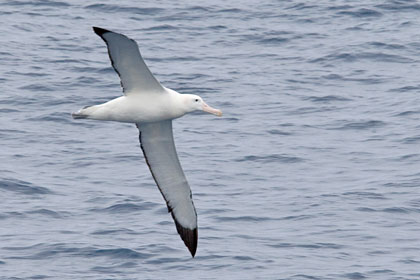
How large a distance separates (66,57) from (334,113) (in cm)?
703

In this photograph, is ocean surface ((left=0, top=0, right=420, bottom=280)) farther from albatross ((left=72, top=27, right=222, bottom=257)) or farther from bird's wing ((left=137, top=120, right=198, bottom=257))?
albatross ((left=72, top=27, right=222, bottom=257))

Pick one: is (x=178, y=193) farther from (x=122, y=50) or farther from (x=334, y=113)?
(x=334, y=113)

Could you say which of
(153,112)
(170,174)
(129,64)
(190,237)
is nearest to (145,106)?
(153,112)

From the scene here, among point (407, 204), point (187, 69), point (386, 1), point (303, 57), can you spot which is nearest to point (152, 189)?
point (407, 204)

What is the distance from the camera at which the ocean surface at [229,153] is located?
17469mm

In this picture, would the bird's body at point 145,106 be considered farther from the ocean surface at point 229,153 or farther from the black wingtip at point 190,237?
the ocean surface at point 229,153

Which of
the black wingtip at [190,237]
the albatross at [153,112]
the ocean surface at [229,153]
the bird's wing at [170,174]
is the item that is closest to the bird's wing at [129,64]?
the albatross at [153,112]

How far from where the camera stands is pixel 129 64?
14531mm

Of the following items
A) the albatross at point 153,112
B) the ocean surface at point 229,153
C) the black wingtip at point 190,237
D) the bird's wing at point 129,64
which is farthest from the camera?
the ocean surface at point 229,153

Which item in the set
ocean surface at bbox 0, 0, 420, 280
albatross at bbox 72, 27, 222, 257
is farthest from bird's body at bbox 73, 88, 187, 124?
ocean surface at bbox 0, 0, 420, 280

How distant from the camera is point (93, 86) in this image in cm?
2484

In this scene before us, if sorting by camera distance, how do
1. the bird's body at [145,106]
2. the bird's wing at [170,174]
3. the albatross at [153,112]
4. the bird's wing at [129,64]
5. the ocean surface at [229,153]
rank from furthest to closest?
1. the ocean surface at [229,153]
2. the bird's wing at [170,174]
3. the bird's body at [145,106]
4. the albatross at [153,112]
5. the bird's wing at [129,64]

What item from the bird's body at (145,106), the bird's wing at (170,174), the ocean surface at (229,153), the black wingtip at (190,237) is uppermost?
the bird's body at (145,106)

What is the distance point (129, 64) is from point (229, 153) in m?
7.18
